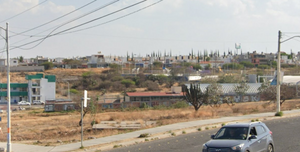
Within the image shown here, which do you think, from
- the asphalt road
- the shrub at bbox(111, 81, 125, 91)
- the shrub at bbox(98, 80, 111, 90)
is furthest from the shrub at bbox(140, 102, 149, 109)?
the shrub at bbox(98, 80, 111, 90)

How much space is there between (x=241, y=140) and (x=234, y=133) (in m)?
0.58

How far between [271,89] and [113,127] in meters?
28.5

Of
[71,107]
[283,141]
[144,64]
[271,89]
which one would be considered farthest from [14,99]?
[144,64]

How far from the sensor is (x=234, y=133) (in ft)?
40.5

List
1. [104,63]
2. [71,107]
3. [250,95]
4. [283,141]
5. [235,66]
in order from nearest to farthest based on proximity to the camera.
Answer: [283,141]
[71,107]
[250,95]
[235,66]
[104,63]

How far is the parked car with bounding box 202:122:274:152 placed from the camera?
37.2 ft

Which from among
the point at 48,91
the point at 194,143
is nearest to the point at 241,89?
the point at 48,91

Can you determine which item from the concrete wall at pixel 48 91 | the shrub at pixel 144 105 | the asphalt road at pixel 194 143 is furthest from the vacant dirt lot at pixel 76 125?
the concrete wall at pixel 48 91

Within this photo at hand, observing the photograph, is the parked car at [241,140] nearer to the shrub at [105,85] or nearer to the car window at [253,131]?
the car window at [253,131]

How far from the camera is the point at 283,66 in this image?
5881 inches

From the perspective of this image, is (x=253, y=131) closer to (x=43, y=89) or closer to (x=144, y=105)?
(x=144, y=105)

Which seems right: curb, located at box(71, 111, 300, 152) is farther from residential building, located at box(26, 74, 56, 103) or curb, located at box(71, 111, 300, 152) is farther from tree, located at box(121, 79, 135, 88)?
tree, located at box(121, 79, 135, 88)

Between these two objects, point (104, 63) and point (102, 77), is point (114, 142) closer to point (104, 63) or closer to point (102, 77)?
point (102, 77)

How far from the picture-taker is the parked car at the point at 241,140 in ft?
37.2
